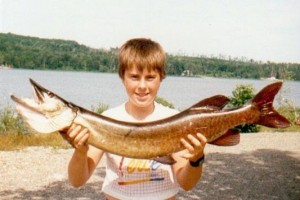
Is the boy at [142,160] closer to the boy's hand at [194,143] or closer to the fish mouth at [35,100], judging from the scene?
the boy's hand at [194,143]

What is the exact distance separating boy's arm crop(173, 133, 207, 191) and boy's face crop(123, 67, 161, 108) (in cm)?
40

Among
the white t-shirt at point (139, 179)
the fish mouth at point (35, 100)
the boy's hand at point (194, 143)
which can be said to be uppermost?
the fish mouth at point (35, 100)

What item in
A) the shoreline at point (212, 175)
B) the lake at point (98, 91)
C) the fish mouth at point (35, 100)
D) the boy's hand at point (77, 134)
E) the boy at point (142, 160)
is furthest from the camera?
the lake at point (98, 91)

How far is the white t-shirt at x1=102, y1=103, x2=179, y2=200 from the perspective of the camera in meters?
2.90

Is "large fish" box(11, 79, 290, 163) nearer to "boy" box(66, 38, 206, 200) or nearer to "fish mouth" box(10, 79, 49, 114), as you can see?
"boy" box(66, 38, 206, 200)

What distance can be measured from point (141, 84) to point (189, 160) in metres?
0.64

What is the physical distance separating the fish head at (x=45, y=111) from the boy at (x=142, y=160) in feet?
0.90

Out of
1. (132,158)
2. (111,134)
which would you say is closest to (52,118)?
(111,134)

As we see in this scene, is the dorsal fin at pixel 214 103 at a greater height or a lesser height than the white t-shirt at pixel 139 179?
greater

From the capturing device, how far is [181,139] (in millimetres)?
2740

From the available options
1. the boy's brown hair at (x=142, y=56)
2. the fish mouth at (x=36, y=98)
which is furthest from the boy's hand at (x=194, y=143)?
the fish mouth at (x=36, y=98)

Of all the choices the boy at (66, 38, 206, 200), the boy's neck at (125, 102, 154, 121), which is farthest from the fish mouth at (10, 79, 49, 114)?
the boy's neck at (125, 102, 154, 121)

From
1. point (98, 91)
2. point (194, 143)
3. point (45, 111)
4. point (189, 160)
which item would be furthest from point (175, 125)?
point (98, 91)

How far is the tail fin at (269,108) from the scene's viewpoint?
2709 millimetres
